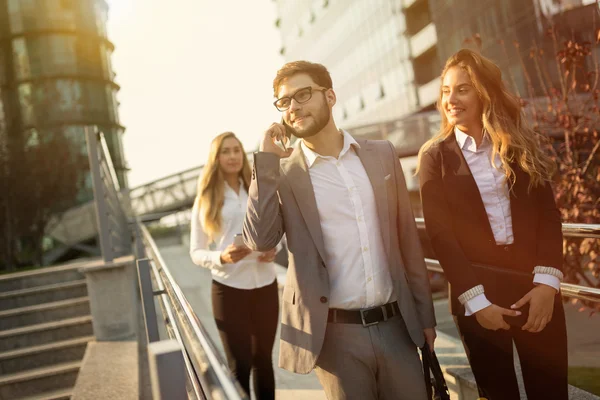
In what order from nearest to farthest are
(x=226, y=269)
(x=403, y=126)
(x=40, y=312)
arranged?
(x=226, y=269) < (x=40, y=312) < (x=403, y=126)

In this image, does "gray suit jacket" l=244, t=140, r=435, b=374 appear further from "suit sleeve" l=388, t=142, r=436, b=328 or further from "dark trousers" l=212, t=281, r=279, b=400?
"dark trousers" l=212, t=281, r=279, b=400

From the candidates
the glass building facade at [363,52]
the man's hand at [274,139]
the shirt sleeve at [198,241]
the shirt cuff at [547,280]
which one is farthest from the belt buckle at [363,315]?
the glass building facade at [363,52]

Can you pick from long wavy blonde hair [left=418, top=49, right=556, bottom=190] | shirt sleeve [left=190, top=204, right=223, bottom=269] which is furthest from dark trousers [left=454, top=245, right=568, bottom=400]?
shirt sleeve [left=190, top=204, right=223, bottom=269]

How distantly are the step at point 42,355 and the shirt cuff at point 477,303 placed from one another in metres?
5.04

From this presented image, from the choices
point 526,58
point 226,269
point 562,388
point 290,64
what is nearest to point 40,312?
point 226,269

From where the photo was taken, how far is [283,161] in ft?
8.12

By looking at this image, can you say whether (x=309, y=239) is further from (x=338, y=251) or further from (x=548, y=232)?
(x=548, y=232)

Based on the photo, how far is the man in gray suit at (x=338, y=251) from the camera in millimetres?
2230

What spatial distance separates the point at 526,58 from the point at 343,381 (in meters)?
24.5

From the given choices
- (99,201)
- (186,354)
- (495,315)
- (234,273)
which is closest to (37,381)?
(99,201)

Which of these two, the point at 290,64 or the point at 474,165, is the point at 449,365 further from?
the point at 290,64

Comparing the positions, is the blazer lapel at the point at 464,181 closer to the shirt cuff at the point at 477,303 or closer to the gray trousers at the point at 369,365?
the shirt cuff at the point at 477,303

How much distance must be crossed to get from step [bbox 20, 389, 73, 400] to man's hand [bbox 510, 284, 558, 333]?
4721mm

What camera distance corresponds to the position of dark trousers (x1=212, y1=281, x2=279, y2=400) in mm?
3705
